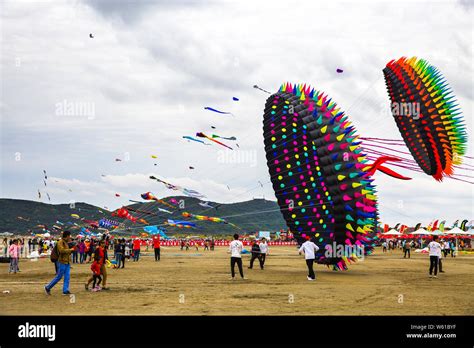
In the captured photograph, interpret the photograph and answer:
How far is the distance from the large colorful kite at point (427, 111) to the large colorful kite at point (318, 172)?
6220 mm

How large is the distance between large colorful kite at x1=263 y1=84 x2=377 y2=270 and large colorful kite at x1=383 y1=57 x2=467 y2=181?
622cm

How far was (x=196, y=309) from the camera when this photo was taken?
10.7 m

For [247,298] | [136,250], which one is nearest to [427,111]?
[247,298]

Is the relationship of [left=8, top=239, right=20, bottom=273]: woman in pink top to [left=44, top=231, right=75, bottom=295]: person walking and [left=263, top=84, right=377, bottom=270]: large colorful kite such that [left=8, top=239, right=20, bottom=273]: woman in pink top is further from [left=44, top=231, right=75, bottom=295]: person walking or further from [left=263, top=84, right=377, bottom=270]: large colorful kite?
[left=263, top=84, right=377, bottom=270]: large colorful kite

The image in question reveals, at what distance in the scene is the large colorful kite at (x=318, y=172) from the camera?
19.0 meters

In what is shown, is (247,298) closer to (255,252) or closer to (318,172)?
(318,172)

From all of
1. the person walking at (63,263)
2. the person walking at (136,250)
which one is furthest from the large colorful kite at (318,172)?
the person walking at (136,250)

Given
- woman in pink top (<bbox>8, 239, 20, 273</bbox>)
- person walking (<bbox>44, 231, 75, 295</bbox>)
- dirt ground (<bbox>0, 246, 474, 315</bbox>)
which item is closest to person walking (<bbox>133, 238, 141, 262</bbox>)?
woman in pink top (<bbox>8, 239, 20, 273</bbox>)

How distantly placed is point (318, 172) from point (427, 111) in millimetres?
6856

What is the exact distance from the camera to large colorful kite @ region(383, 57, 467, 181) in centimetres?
2464
